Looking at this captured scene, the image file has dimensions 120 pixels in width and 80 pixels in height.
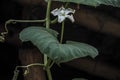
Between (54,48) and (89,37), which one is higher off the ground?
(54,48)

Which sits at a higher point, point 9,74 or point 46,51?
point 46,51

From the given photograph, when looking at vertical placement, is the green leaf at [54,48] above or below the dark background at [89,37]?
above

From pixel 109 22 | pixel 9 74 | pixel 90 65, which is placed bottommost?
pixel 9 74

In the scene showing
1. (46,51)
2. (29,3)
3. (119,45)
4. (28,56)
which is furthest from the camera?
(119,45)

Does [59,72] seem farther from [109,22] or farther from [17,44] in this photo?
[109,22]

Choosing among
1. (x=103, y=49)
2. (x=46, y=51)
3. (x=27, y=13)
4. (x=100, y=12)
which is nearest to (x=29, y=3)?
(x=27, y=13)

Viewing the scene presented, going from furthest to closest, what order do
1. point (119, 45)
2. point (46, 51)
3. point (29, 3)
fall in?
point (119, 45)
point (29, 3)
point (46, 51)

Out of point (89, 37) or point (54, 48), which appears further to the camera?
point (89, 37)

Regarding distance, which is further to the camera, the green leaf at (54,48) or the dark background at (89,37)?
the dark background at (89,37)
